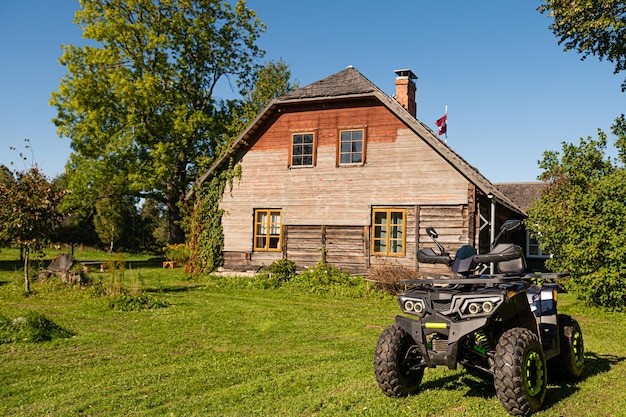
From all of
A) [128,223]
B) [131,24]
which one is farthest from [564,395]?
[128,223]

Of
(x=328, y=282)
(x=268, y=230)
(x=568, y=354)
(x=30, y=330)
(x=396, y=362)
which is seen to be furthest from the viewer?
(x=268, y=230)

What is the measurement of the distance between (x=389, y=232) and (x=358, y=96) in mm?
4612

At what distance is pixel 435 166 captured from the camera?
17.8m

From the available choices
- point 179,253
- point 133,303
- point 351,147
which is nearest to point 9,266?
point 179,253

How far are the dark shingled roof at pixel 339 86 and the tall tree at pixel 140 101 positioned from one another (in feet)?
25.9

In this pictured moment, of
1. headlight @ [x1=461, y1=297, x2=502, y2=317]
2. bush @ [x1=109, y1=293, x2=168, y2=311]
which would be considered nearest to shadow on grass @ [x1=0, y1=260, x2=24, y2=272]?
bush @ [x1=109, y1=293, x2=168, y2=311]

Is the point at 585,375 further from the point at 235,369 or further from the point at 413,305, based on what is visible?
the point at 235,369

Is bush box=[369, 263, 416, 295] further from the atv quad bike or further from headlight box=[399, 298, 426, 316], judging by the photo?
headlight box=[399, 298, 426, 316]

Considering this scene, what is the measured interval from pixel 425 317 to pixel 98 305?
963 centimetres

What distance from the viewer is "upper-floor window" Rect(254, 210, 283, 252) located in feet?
67.8

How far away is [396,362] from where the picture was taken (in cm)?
569

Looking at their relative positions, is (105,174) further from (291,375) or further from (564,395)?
(564,395)

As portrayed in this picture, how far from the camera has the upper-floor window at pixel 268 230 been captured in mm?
20672

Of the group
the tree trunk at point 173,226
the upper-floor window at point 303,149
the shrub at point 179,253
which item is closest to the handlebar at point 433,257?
the upper-floor window at point 303,149
